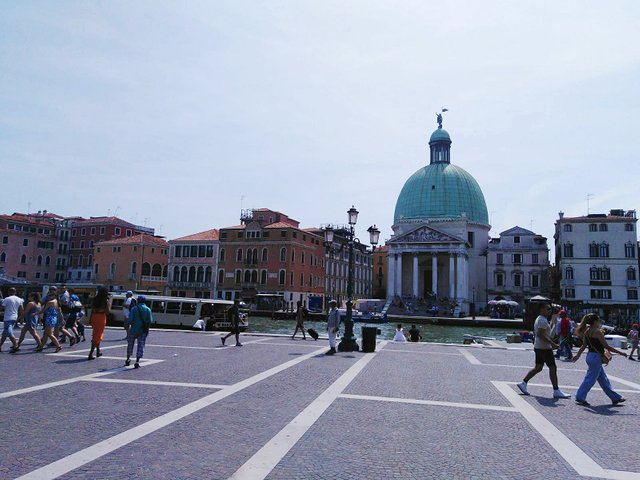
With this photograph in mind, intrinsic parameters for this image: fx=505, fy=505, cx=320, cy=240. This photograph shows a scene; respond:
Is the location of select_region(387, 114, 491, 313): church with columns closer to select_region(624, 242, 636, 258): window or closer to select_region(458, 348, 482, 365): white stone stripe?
select_region(624, 242, 636, 258): window

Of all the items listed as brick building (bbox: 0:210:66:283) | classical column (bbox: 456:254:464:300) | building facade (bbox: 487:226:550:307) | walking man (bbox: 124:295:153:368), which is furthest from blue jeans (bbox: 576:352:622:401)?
brick building (bbox: 0:210:66:283)

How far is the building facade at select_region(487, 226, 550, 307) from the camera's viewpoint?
7262 cm

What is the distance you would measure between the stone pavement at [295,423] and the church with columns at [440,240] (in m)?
63.5

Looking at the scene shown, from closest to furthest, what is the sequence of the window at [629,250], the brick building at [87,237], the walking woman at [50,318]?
the walking woman at [50,318] < the window at [629,250] < the brick building at [87,237]

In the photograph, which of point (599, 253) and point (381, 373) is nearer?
point (381, 373)

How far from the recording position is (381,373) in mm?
12406

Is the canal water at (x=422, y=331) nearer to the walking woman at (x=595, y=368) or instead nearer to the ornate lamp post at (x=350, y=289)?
the ornate lamp post at (x=350, y=289)

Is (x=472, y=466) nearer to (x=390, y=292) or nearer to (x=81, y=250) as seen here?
(x=390, y=292)

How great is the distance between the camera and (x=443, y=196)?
264 ft

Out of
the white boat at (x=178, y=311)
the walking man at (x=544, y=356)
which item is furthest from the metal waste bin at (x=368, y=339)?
the white boat at (x=178, y=311)

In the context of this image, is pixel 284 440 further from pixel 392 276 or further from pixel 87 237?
pixel 87 237

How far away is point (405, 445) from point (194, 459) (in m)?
2.55

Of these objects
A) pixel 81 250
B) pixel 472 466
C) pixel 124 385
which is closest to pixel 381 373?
pixel 124 385

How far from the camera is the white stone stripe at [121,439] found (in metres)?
5.01
